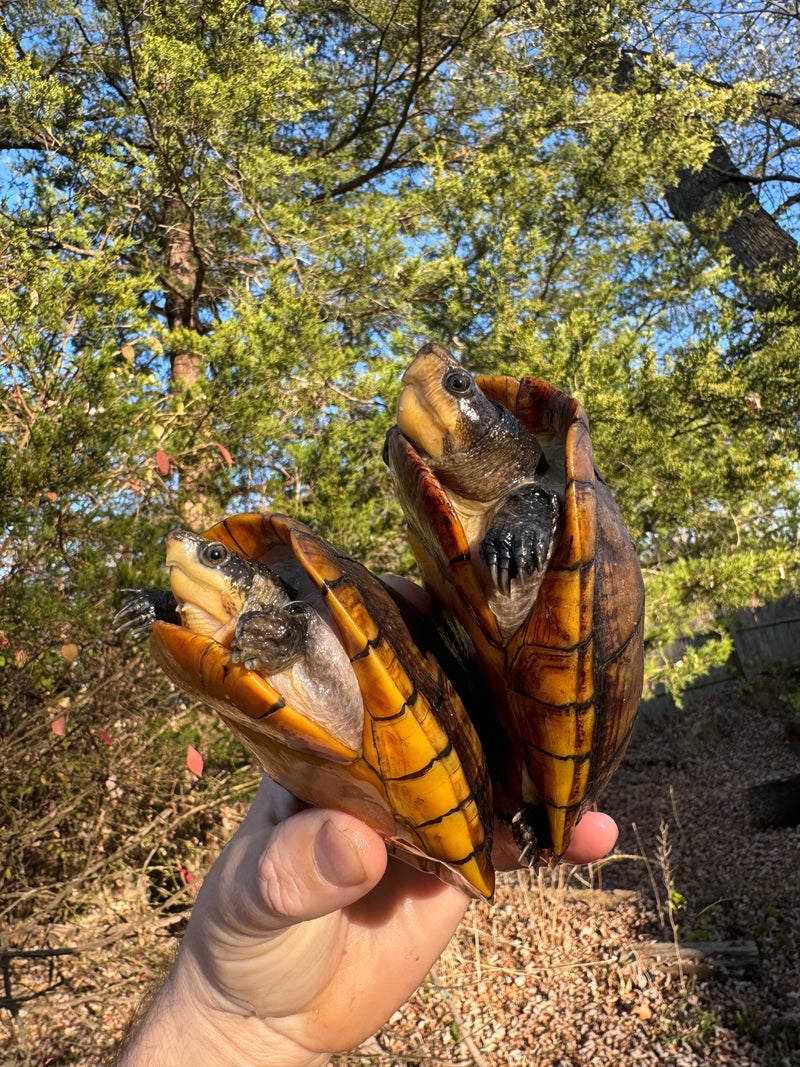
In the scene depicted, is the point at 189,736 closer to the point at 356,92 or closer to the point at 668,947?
the point at 668,947

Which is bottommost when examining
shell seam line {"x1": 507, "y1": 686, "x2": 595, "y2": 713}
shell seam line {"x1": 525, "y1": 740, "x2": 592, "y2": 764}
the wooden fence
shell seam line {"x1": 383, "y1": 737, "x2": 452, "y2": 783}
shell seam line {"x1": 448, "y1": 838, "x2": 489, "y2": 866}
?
the wooden fence

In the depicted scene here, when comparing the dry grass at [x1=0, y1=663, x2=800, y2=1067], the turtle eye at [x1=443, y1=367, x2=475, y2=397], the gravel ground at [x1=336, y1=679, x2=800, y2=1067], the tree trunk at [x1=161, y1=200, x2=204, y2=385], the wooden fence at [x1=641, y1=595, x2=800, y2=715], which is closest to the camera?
the turtle eye at [x1=443, y1=367, x2=475, y2=397]

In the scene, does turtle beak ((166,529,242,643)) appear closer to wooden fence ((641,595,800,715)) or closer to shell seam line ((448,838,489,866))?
shell seam line ((448,838,489,866))

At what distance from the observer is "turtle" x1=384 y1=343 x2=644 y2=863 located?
129cm

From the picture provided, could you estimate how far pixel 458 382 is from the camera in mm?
1445

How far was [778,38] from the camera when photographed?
733cm

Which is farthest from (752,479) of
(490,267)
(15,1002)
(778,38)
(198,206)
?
(778,38)

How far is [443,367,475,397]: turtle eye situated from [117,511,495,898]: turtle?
0.39 m

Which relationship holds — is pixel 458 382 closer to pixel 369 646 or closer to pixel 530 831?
pixel 369 646

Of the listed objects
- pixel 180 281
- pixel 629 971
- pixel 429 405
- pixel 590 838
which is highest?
pixel 180 281

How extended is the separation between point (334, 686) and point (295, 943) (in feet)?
2.39

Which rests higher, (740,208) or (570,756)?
(740,208)

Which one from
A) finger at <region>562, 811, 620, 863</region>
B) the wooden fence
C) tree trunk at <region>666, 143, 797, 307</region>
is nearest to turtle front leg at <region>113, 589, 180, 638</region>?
finger at <region>562, 811, 620, 863</region>

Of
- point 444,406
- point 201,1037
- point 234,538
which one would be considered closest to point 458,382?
point 444,406
